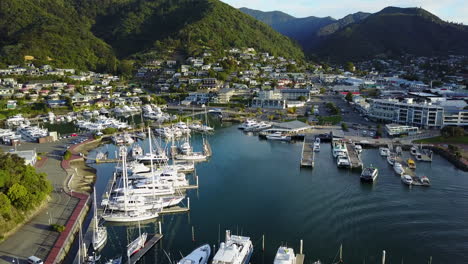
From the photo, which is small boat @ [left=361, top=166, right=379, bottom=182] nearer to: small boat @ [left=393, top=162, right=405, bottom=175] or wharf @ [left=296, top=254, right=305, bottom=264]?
small boat @ [left=393, top=162, right=405, bottom=175]

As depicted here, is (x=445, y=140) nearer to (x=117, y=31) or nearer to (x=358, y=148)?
(x=358, y=148)

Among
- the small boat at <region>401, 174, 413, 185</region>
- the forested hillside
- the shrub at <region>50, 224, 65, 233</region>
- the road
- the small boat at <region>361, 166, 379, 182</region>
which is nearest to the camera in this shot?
the road

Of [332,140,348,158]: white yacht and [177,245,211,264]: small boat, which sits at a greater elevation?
[332,140,348,158]: white yacht

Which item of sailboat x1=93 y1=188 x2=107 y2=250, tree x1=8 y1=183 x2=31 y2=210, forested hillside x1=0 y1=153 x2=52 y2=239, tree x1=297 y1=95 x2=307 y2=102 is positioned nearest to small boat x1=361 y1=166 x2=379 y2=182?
sailboat x1=93 y1=188 x2=107 y2=250

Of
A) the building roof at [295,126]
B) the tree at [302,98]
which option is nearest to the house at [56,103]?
the building roof at [295,126]

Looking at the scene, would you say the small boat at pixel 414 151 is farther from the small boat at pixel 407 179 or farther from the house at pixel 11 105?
the house at pixel 11 105

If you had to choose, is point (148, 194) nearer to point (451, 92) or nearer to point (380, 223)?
point (380, 223)

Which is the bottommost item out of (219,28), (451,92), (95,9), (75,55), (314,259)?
(314,259)

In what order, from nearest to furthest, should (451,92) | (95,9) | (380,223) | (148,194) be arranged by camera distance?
(380,223)
(148,194)
(451,92)
(95,9)

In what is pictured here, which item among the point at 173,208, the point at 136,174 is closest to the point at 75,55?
the point at 136,174
